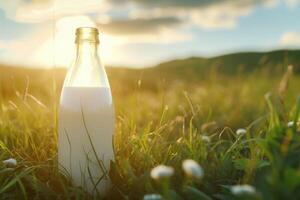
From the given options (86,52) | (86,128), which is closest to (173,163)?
(86,128)

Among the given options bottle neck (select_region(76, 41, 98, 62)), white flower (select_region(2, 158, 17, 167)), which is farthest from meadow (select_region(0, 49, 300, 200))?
bottle neck (select_region(76, 41, 98, 62))

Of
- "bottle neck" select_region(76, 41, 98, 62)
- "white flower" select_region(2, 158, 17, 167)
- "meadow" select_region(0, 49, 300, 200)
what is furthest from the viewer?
"bottle neck" select_region(76, 41, 98, 62)

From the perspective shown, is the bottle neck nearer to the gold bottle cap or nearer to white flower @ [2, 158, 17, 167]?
the gold bottle cap

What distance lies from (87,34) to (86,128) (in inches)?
18.3

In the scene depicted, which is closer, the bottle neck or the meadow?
the meadow

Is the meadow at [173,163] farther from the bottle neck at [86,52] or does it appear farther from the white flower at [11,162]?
the bottle neck at [86,52]

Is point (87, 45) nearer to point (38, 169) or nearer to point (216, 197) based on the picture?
point (38, 169)

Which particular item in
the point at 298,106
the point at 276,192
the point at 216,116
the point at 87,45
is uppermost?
the point at 87,45

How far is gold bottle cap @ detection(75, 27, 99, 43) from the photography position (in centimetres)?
243

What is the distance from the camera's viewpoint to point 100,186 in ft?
8.02

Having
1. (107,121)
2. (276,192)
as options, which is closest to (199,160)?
(107,121)

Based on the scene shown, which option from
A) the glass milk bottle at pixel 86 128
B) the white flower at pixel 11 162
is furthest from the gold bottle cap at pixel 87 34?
the white flower at pixel 11 162

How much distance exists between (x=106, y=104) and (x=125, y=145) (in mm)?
310

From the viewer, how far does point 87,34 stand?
2453mm
